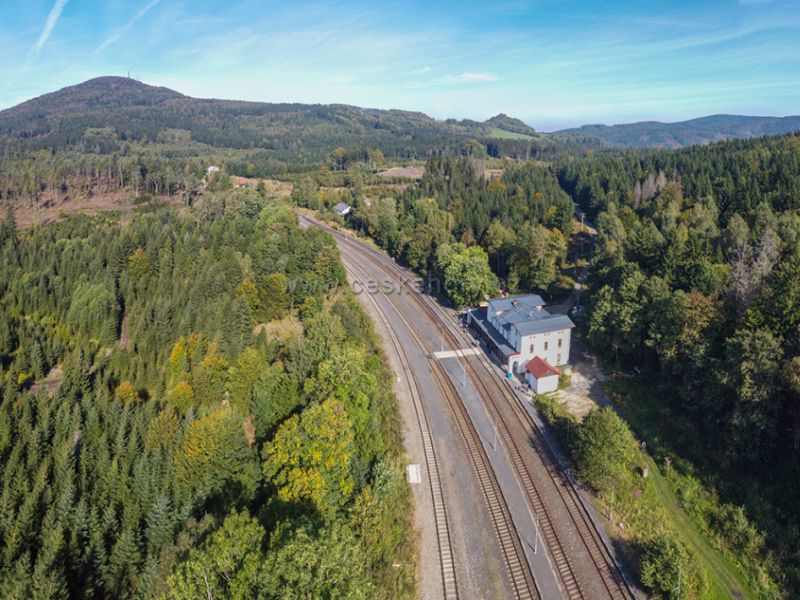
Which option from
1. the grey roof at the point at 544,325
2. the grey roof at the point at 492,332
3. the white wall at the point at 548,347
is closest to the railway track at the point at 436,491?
the grey roof at the point at 492,332

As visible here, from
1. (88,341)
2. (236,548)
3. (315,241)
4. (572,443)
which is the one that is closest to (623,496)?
(572,443)

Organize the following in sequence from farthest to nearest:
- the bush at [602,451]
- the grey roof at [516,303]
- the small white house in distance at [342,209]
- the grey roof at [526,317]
Result: 1. the small white house in distance at [342,209]
2. the grey roof at [516,303]
3. the grey roof at [526,317]
4. the bush at [602,451]

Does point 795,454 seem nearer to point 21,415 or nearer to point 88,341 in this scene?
point 21,415

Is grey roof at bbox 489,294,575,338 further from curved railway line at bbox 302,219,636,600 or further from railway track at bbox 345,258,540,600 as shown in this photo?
railway track at bbox 345,258,540,600

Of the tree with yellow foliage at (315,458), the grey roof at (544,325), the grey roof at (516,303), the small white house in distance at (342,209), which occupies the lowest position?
the tree with yellow foliage at (315,458)

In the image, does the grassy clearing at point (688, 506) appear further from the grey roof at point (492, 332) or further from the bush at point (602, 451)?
the grey roof at point (492, 332)

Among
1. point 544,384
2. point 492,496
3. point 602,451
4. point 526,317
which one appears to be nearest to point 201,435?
point 492,496

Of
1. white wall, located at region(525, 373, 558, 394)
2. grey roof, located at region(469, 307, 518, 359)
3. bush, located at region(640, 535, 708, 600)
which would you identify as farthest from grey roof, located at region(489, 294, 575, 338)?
bush, located at region(640, 535, 708, 600)
